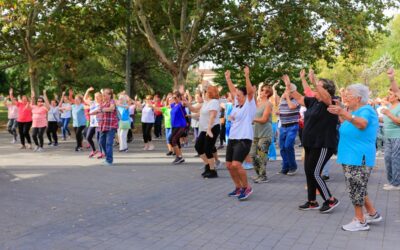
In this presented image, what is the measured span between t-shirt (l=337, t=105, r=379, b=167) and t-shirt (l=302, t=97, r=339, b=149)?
0.88 meters

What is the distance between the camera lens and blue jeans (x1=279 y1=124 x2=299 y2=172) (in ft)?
31.9

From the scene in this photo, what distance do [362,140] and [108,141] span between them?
23.1 feet

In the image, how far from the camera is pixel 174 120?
11.9m

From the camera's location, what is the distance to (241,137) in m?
7.50

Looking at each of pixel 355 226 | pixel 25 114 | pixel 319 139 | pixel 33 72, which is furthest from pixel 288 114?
pixel 33 72

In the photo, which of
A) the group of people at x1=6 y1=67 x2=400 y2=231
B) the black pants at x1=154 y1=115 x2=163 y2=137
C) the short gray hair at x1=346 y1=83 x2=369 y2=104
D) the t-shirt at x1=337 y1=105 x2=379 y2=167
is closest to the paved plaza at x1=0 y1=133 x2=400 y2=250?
the group of people at x1=6 y1=67 x2=400 y2=231

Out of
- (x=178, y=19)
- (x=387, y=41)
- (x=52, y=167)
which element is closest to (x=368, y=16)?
(x=178, y=19)

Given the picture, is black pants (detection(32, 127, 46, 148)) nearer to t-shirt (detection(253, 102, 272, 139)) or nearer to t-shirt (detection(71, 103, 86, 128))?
t-shirt (detection(71, 103, 86, 128))

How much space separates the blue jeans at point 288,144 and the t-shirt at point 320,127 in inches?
120

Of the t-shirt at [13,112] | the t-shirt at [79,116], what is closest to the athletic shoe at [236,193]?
the t-shirt at [79,116]

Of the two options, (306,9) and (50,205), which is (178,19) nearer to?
(306,9)

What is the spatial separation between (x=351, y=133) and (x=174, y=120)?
668 cm

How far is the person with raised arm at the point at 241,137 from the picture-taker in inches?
293

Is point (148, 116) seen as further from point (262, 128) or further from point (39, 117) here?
point (262, 128)
